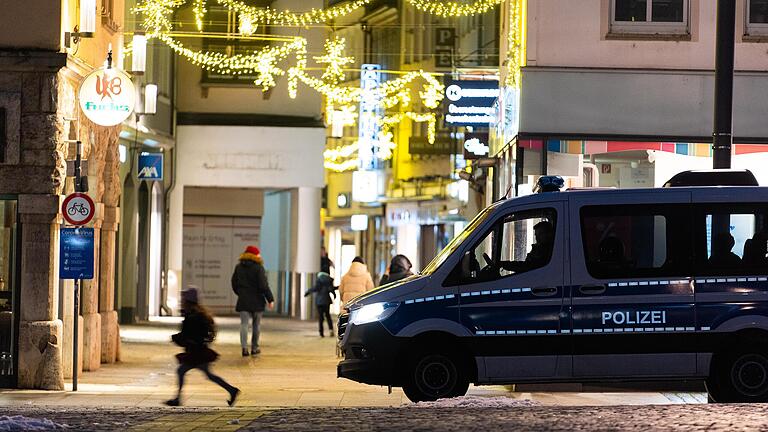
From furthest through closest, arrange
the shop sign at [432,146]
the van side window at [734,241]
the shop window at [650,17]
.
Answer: the shop sign at [432,146] → the shop window at [650,17] → the van side window at [734,241]

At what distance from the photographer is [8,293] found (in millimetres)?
20016

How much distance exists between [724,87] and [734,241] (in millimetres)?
2167

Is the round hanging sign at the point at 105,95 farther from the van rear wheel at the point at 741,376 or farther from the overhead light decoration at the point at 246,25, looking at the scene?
the overhead light decoration at the point at 246,25

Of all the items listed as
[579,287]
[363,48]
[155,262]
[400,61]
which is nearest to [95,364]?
[579,287]

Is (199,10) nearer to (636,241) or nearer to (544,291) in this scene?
(544,291)

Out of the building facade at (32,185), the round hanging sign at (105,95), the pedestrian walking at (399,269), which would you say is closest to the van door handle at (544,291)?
the building facade at (32,185)

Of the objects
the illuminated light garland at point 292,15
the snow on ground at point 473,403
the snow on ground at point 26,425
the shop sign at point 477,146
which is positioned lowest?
the snow on ground at point 473,403

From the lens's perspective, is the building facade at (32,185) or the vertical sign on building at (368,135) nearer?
the building facade at (32,185)

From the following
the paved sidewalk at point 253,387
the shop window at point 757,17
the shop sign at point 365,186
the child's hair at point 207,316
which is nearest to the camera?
the child's hair at point 207,316

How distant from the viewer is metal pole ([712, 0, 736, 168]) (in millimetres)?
16406

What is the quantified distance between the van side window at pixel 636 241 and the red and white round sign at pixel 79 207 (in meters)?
7.34

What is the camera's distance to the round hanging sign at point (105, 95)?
21188 mm

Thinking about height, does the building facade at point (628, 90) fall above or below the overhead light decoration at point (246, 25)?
below

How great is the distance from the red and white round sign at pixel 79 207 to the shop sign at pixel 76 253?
22 centimetres
